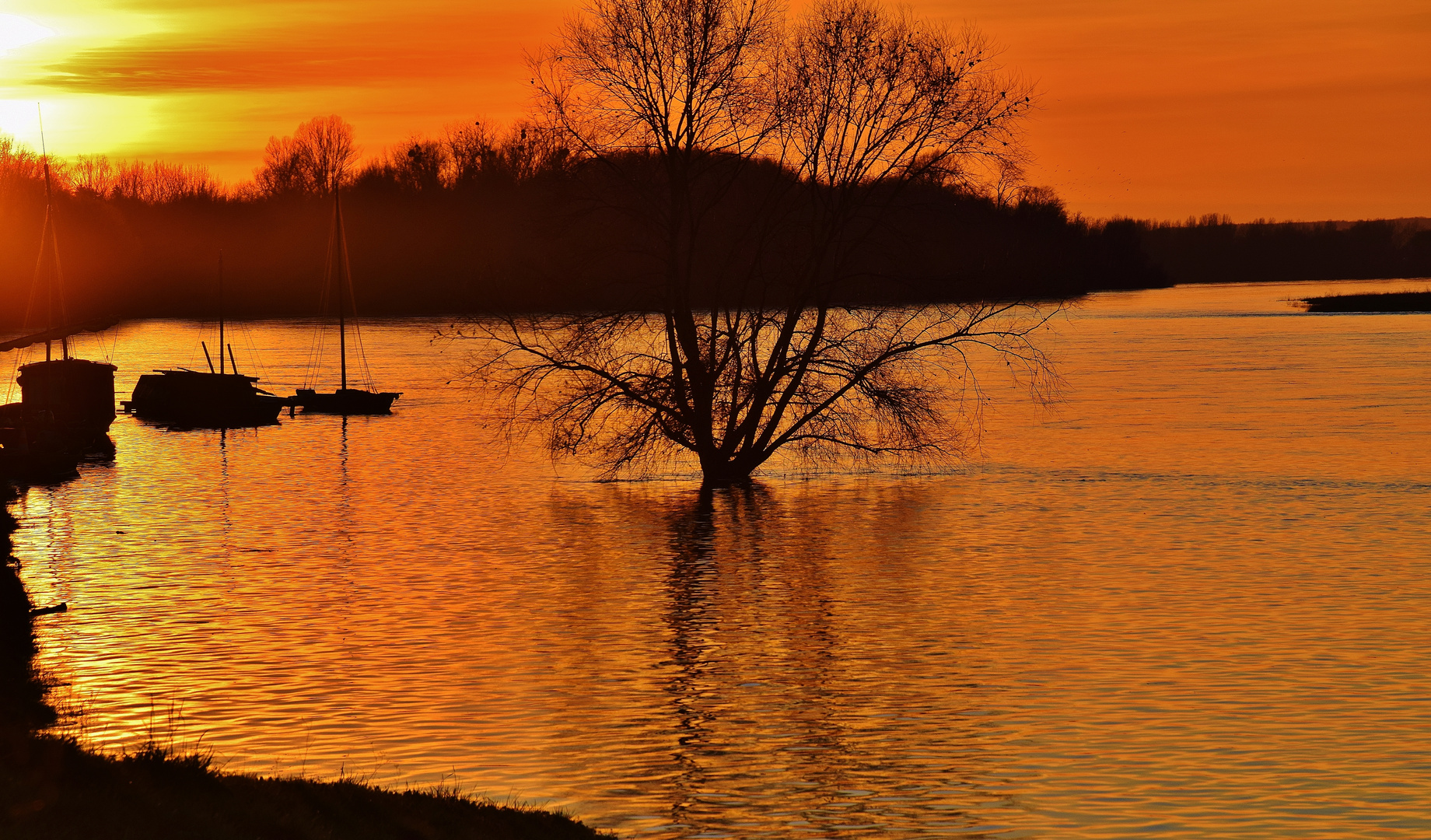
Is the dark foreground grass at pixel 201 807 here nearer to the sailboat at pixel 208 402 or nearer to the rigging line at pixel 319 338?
the sailboat at pixel 208 402

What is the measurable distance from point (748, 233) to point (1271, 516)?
51.6 feet

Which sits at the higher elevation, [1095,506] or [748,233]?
[748,233]

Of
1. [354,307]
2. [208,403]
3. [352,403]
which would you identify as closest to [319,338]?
[354,307]

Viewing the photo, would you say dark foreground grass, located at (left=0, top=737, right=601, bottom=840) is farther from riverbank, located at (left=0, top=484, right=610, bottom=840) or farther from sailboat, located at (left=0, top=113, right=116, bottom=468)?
sailboat, located at (left=0, top=113, right=116, bottom=468)

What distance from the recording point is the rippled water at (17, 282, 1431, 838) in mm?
16141

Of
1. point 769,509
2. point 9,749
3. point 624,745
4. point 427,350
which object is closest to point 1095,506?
point 769,509

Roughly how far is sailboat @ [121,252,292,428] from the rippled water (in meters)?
20.7

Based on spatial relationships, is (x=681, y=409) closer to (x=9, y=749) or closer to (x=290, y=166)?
(x=9, y=749)

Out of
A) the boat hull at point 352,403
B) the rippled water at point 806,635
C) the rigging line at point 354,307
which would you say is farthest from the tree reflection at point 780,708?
the boat hull at point 352,403

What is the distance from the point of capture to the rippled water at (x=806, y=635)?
16141 mm

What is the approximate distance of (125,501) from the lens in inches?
1748

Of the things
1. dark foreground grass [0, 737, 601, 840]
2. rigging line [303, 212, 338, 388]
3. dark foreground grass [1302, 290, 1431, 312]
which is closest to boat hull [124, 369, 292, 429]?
rigging line [303, 212, 338, 388]

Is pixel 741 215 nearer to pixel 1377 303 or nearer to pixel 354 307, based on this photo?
pixel 354 307

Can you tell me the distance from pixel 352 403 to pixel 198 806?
2639 inches
